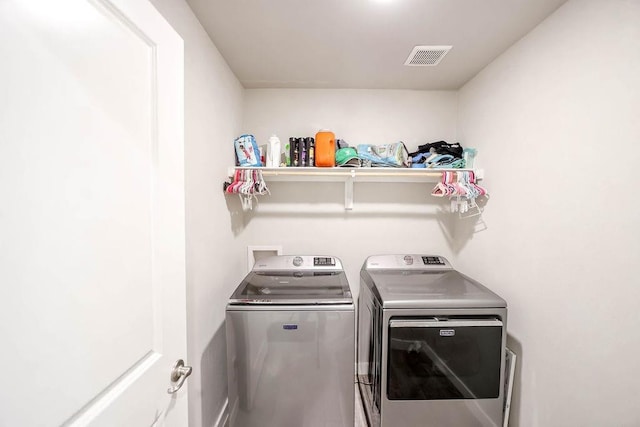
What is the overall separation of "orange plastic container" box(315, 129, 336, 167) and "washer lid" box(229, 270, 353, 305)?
2.85ft

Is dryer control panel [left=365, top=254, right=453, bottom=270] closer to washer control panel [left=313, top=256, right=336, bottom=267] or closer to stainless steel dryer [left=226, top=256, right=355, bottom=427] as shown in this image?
washer control panel [left=313, top=256, right=336, bottom=267]

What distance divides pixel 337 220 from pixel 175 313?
1.55m

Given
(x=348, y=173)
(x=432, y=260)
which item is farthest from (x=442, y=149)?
(x=432, y=260)

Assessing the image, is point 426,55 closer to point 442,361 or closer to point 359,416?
point 442,361

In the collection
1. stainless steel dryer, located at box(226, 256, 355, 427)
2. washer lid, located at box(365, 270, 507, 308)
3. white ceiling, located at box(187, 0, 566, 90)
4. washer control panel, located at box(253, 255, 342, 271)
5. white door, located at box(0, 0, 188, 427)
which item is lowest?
stainless steel dryer, located at box(226, 256, 355, 427)

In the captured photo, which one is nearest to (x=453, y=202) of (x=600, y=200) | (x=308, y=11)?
(x=600, y=200)

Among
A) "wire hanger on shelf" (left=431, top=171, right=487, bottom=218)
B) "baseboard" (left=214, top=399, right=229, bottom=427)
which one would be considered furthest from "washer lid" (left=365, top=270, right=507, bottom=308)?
"baseboard" (left=214, top=399, right=229, bottom=427)

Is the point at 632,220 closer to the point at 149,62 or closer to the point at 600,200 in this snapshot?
the point at 600,200

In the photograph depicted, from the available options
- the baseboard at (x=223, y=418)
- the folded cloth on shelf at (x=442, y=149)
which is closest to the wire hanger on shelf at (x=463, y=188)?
the folded cloth on shelf at (x=442, y=149)

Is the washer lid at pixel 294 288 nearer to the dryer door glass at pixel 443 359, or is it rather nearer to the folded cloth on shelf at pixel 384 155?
the dryer door glass at pixel 443 359

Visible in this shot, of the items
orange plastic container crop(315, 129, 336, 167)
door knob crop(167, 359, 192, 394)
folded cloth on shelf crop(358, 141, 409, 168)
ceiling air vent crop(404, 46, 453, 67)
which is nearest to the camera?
door knob crop(167, 359, 192, 394)

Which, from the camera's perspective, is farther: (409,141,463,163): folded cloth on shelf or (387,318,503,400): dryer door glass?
(409,141,463,163): folded cloth on shelf

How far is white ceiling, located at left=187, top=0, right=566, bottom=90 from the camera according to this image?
4.03ft

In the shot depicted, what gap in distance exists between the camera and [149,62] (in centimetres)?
75
